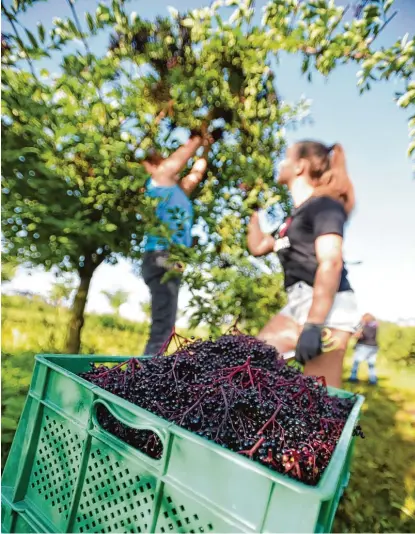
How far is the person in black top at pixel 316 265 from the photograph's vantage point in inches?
53.8

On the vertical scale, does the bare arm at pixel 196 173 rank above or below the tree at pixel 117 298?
above

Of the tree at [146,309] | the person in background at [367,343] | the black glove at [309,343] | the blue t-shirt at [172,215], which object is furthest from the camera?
the tree at [146,309]

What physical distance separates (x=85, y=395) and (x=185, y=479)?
0.69ft

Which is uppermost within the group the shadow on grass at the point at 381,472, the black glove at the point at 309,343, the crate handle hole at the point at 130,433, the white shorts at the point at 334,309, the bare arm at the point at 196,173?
the bare arm at the point at 196,173

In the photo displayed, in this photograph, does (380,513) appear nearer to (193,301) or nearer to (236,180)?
(193,301)

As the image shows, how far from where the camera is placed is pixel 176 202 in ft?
5.46

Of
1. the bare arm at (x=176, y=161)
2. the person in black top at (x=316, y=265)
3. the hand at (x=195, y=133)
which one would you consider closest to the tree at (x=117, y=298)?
the bare arm at (x=176, y=161)

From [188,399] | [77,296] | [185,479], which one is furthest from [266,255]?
[185,479]

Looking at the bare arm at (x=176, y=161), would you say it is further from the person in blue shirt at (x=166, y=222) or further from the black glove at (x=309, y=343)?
the black glove at (x=309, y=343)

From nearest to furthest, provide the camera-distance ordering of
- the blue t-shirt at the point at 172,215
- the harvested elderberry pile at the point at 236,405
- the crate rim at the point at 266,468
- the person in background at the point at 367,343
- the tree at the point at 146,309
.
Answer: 1. the crate rim at the point at 266,468
2. the harvested elderberry pile at the point at 236,405
3. the person in background at the point at 367,343
4. the blue t-shirt at the point at 172,215
5. the tree at the point at 146,309

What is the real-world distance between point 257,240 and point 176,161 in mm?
462

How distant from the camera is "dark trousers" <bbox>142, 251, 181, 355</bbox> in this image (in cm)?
164

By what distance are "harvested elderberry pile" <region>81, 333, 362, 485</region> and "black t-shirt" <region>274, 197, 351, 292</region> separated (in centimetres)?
64

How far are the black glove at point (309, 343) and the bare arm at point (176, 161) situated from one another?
2.64 feet
